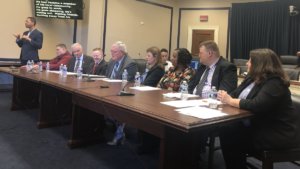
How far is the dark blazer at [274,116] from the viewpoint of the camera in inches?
76.1

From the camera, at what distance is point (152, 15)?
802 centimetres

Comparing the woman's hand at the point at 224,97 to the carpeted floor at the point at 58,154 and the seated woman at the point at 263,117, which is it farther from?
the carpeted floor at the point at 58,154

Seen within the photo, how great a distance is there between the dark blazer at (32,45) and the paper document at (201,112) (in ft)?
13.3

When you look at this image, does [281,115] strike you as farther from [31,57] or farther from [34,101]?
[31,57]

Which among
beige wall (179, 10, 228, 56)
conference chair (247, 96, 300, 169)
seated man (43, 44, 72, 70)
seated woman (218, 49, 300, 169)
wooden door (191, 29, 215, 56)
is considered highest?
beige wall (179, 10, 228, 56)

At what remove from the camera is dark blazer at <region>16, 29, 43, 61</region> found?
17.1 feet

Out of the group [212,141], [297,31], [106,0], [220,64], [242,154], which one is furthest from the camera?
[297,31]

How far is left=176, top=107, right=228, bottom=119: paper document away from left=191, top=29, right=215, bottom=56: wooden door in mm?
6612

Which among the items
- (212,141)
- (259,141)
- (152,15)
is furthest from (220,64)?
(152,15)

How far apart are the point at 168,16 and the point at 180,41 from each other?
806 mm

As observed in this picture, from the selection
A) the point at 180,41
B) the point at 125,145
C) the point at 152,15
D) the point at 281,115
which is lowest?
the point at 125,145

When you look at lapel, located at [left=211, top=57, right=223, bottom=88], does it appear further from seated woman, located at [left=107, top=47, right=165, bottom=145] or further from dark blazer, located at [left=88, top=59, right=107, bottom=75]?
dark blazer, located at [left=88, top=59, right=107, bottom=75]

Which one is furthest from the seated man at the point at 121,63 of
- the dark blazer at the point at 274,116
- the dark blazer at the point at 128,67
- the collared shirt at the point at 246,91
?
the dark blazer at the point at 274,116

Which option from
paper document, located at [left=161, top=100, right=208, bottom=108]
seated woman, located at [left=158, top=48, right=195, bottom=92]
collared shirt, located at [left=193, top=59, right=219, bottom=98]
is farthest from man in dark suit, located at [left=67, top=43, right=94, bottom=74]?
paper document, located at [left=161, top=100, right=208, bottom=108]
